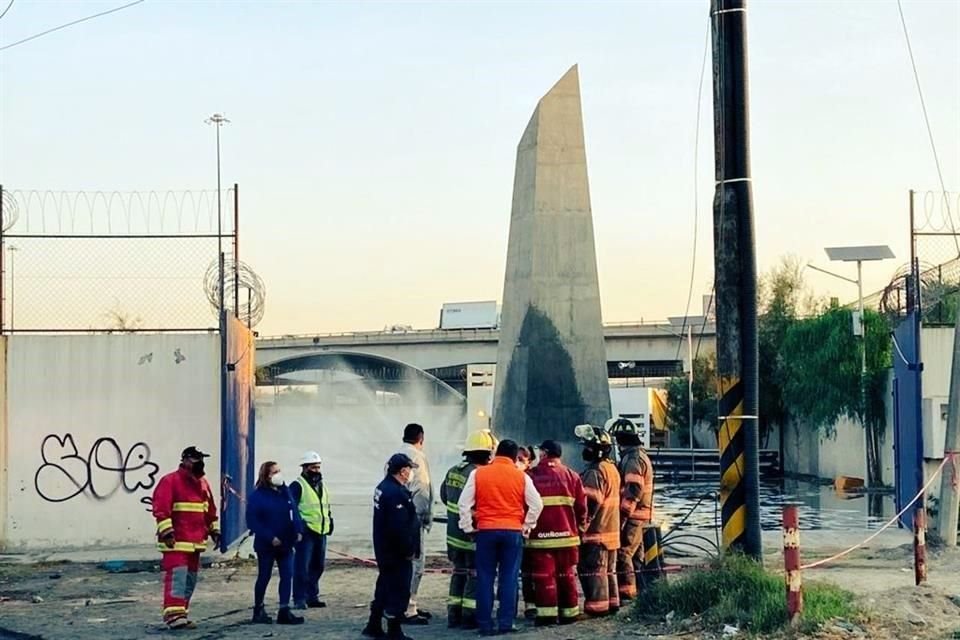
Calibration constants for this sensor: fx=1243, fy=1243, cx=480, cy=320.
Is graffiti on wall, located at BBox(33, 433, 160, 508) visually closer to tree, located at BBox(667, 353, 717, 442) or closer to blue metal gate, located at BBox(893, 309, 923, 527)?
blue metal gate, located at BBox(893, 309, 923, 527)

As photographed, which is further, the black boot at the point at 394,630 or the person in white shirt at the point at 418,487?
the person in white shirt at the point at 418,487

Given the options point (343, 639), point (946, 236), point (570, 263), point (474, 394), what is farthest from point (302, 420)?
point (343, 639)

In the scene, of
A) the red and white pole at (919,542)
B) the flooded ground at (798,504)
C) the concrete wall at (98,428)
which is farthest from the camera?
the flooded ground at (798,504)

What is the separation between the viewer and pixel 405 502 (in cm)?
1050

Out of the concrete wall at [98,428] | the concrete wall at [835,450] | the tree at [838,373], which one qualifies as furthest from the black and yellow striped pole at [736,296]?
the tree at [838,373]

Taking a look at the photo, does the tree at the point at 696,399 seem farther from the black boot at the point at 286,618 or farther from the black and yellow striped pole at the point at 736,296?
the black boot at the point at 286,618

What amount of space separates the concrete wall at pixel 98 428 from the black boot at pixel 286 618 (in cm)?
550

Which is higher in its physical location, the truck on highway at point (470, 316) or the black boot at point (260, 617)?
the truck on highway at point (470, 316)

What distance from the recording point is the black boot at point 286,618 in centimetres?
1171

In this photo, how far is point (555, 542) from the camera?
1107 cm

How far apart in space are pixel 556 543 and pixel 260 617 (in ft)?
9.82

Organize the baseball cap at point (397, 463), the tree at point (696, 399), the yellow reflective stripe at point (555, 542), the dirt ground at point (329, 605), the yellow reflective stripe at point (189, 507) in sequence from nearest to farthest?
the dirt ground at point (329, 605)
the baseball cap at point (397, 463)
the yellow reflective stripe at point (555, 542)
the yellow reflective stripe at point (189, 507)
the tree at point (696, 399)

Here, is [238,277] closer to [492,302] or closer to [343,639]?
[343,639]

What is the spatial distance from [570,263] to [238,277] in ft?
19.1
